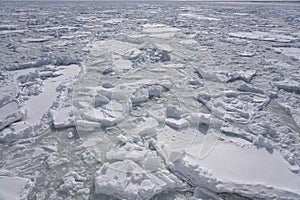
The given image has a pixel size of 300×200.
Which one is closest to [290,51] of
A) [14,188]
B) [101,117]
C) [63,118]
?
[101,117]

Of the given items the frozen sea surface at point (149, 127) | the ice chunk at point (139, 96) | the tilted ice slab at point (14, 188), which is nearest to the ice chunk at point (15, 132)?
the frozen sea surface at point (149, 127)

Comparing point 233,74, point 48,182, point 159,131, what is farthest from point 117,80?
point 48,182

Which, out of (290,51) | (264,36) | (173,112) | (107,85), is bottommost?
(264,36)

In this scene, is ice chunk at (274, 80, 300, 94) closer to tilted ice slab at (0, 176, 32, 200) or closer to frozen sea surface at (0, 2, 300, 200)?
frozen sea surface at (0, 2, 300, 200)

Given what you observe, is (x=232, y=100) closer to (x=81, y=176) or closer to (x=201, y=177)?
(x=201, y=177)

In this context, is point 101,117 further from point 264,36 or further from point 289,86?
point 264,36

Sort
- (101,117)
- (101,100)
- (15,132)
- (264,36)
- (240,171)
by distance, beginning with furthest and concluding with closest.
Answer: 1. (264,36)
2. (101,100)
3. (101,117)
4. (15,132)
5. (240,171)
